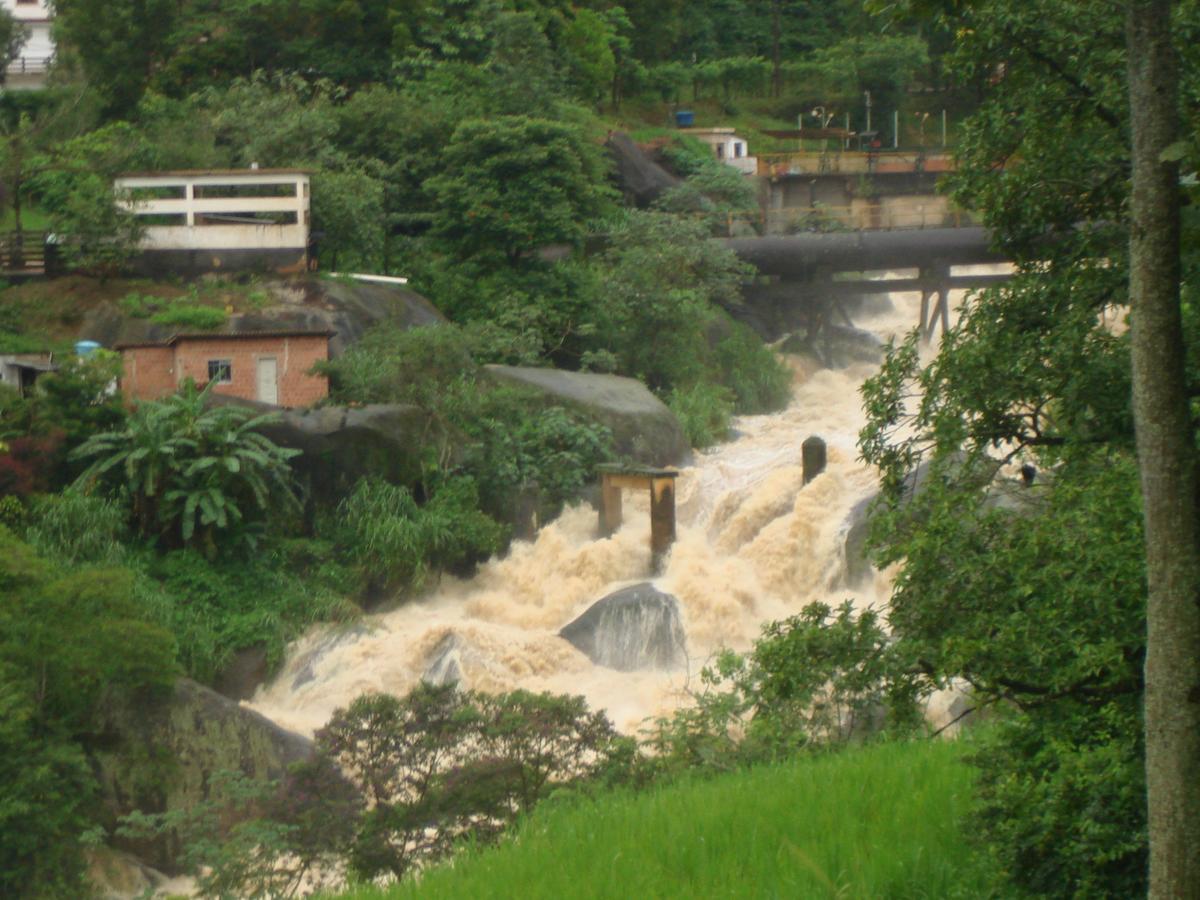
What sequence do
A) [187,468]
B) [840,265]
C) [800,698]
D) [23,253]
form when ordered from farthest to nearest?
1. [840,265]
2. [23,253]
3. [187,468]
4. [800,698]

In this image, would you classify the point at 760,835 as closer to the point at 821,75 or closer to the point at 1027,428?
the point at 1027,428

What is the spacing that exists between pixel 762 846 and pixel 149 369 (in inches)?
790

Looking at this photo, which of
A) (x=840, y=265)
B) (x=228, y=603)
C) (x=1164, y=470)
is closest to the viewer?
(x=1164, y=470)

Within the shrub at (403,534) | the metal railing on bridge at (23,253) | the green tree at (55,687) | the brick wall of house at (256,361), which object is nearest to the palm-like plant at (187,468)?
the shrub at (403,534)

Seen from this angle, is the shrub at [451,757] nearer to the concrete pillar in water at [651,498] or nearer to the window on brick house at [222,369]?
the concrete pillar in water at [651,498]

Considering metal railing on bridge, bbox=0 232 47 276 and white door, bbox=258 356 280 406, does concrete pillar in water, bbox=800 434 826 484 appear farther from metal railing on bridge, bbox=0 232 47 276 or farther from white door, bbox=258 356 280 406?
metal railing on bridge, bbox=0 232 47 276

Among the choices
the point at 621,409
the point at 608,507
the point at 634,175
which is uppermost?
the point at 634,175

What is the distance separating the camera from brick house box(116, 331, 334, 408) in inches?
1029

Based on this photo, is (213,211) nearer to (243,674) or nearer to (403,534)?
(403,534)

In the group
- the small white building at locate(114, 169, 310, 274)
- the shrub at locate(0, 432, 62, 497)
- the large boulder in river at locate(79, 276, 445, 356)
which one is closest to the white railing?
the small white building at locate(114, 169, 310, 274)

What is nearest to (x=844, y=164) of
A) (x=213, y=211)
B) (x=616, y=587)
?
(x=213, y=211)

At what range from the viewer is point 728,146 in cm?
4491

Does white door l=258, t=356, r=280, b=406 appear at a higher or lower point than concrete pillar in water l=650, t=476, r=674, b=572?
higher

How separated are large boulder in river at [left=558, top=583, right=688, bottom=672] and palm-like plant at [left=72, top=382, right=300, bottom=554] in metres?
4.89
